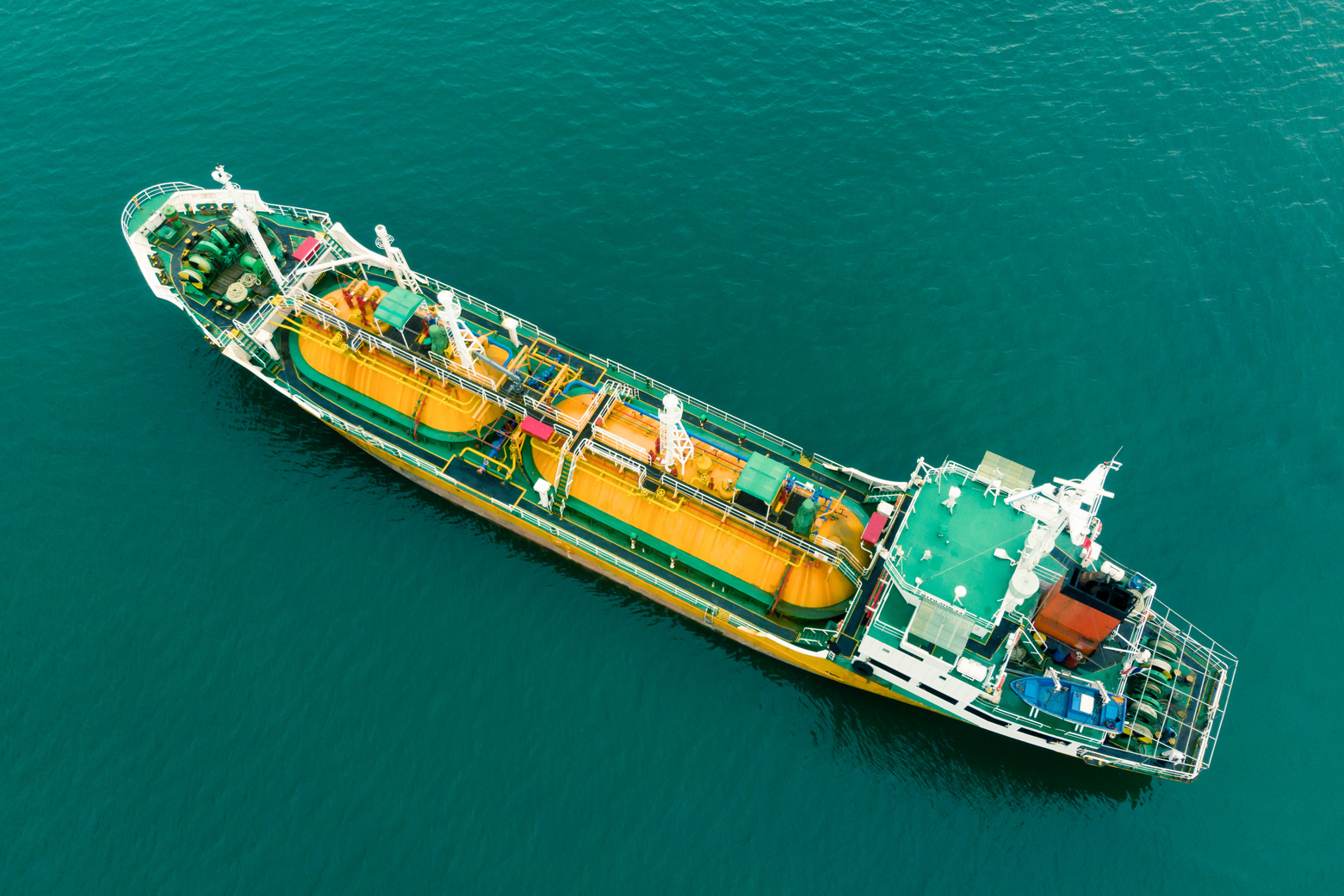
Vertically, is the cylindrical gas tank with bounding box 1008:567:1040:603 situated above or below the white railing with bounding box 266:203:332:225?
below

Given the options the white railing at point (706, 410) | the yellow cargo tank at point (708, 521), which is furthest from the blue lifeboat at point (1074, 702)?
the white railing at point (706, 410)

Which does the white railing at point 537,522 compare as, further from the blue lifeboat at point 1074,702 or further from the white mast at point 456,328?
the blue lifeboat at point 1074,702

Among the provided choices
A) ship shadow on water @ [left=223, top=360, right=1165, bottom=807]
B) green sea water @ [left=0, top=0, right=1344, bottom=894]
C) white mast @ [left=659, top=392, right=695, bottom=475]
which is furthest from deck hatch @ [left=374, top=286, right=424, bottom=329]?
white mast @ [left=659, top=392, right=695, bottom=475]

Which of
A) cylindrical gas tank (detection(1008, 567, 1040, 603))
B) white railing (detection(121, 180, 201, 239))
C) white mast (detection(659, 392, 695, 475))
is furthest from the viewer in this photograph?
white railing (detection(121, 180, 201, 239))

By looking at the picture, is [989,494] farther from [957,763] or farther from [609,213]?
[609,213]

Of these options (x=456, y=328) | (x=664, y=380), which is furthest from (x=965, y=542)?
(x=456, y=328)

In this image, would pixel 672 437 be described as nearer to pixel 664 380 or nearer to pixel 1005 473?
pixel 664 380

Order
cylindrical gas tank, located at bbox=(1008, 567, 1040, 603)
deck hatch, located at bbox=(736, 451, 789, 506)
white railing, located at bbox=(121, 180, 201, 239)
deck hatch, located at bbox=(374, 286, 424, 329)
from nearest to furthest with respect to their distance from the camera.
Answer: cylindrical gas tank, located at bbox=(1008, 567, 1040, 603), deck hatch, located at bbox=(736, 451, 789, 506), deck hatch, located at bbox=(374, 286, 424, 329), white railing, located at bbox=(121, 180, 201, 239)

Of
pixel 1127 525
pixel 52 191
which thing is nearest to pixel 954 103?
pixel 1127 525

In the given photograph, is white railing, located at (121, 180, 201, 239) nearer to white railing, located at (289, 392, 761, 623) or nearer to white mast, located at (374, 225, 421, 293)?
white mast, located at (374, 225, 421, 293)
